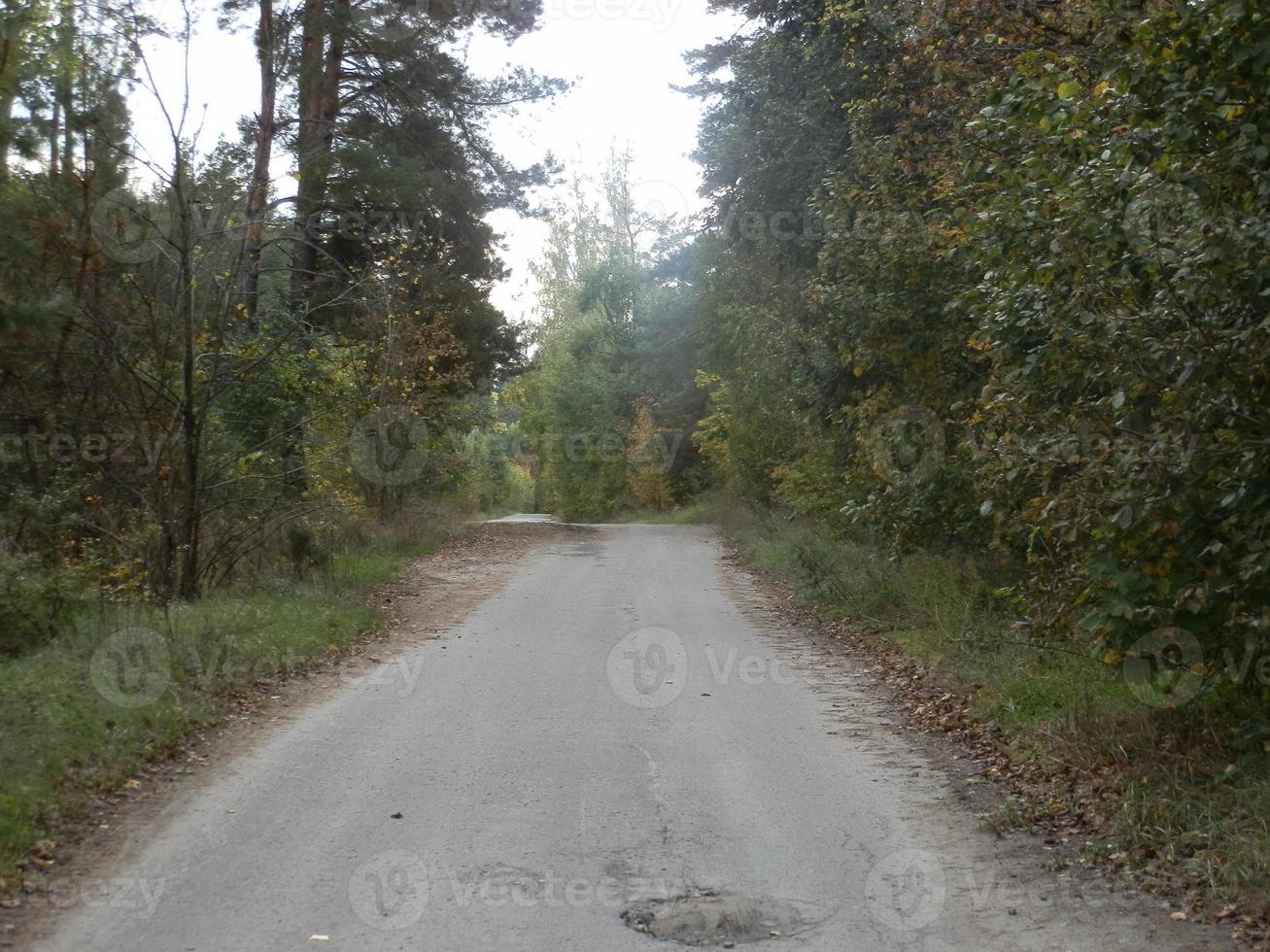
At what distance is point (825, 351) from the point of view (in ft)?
54.3

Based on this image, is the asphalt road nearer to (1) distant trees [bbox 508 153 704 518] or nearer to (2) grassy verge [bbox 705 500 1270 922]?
(2) grassy verge [bbox 705 500 1270 922]

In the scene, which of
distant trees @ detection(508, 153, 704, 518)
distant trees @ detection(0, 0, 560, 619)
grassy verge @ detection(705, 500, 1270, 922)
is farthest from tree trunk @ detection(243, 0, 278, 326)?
distant trees @ detection(508, 153, 704, 518)

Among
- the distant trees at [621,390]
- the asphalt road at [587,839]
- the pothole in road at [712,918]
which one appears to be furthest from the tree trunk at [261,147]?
the distant trees at [621,390]

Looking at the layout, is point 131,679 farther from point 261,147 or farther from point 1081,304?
point 261,147

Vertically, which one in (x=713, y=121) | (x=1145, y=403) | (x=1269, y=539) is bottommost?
(x=1269, y=539)

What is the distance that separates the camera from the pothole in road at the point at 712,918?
5.37 meters

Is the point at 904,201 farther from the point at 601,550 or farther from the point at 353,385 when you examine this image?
the point at 601,550

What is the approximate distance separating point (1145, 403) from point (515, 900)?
4.53 meters

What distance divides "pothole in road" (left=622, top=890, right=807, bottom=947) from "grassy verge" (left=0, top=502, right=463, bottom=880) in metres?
3.13

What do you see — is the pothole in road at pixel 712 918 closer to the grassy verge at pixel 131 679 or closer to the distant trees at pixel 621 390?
the grassy verge at pixel 131 679

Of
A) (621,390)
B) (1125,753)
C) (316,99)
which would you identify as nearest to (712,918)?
(1125,753)

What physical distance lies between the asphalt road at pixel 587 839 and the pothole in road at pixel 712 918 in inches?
0.5

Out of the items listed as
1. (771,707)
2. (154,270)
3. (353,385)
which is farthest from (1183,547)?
(353,385)

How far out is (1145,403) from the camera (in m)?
7.12
